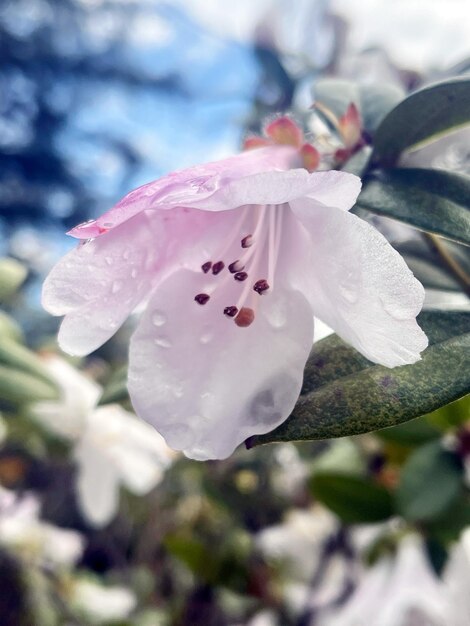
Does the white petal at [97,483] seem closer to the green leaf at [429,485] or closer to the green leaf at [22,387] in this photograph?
the green leaf at [22,387]

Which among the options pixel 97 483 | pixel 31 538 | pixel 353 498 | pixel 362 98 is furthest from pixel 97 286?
pixel 31 538

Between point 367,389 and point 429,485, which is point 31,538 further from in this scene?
point 367,389

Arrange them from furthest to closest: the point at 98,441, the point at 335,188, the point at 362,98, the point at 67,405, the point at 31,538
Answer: the point at 31,538 < the point at 98,441 < the point at 67,405 < the point at 362,98 < the point at 335,188

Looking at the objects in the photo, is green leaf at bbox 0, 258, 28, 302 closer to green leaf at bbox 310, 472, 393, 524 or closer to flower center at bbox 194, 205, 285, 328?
flower center at bbox 194, 205, 285, 328

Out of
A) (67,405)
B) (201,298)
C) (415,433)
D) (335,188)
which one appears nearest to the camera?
(335,188)

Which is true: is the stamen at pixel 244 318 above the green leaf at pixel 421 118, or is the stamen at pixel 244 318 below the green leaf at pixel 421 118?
below

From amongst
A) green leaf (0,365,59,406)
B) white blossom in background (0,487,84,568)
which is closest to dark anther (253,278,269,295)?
green leaf (0,365,59,406)

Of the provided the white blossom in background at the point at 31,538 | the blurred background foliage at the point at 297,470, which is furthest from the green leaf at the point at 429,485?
the white blossom in background at the point at 31,538
